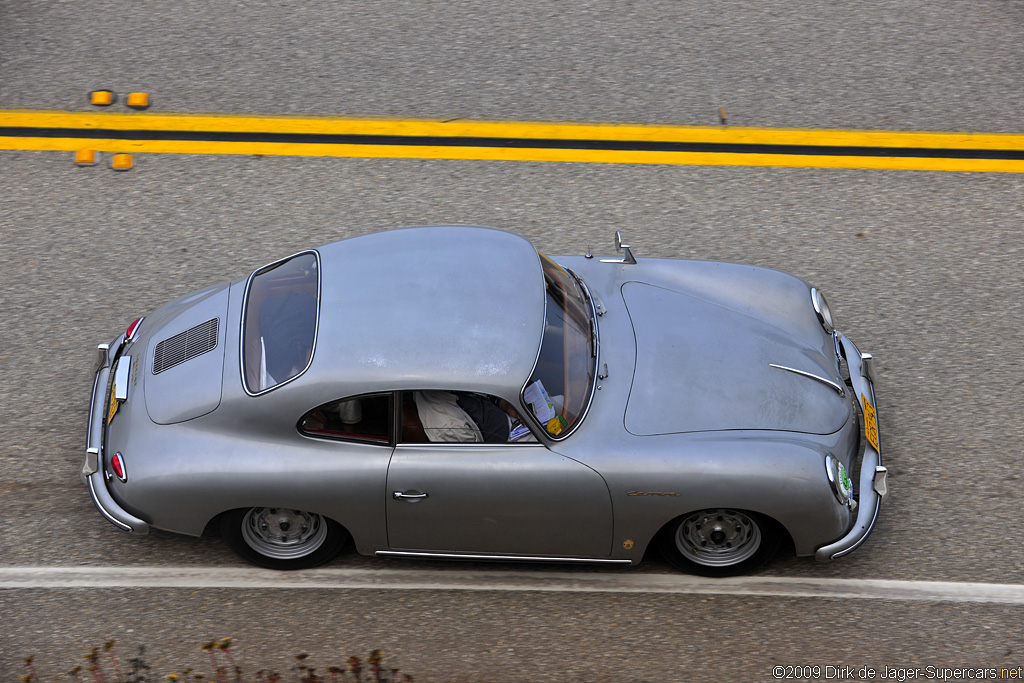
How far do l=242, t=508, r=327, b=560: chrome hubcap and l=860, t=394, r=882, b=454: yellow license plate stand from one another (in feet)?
8.93

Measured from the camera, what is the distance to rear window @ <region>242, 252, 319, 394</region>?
4.33 meters

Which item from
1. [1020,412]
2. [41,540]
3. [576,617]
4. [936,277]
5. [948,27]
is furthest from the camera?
[948,27]

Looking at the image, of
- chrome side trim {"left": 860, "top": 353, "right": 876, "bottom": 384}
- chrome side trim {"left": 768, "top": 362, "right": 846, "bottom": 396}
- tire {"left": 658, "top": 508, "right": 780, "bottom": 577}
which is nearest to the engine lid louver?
tire {"left": 658, "top": 508, "right": 780, "bottom": 577}

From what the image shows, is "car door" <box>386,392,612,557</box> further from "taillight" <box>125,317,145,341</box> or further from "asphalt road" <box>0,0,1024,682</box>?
"taillight" <box>125,317,145,341</box>

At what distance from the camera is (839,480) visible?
434cm

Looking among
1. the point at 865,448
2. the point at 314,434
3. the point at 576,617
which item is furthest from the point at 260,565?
the point at 865,448

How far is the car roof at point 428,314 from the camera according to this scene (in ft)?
13.8

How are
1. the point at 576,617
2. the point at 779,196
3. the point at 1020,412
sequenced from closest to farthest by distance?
the point at 576,617, the point at 1020,412, the point at 779,196

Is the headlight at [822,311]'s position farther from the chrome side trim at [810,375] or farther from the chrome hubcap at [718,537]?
the chrome hubcap at [718,537]

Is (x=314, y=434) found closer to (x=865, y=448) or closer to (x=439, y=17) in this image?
(x=865, y=448)

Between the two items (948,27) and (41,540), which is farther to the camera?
(948,27)

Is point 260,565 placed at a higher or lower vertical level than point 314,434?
lower

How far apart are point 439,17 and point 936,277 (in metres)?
4.58

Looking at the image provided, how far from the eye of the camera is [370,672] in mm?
4156
